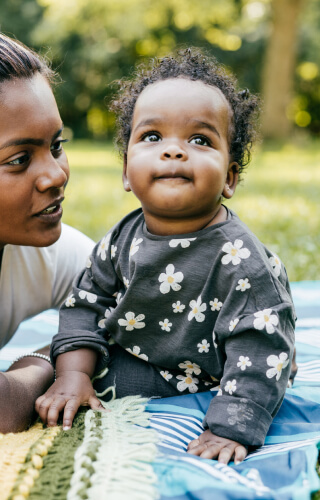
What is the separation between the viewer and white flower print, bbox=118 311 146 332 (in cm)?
211

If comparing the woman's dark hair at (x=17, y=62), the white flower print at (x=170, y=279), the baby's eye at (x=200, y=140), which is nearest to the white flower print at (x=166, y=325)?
the white flower print at (x=170, y=279)

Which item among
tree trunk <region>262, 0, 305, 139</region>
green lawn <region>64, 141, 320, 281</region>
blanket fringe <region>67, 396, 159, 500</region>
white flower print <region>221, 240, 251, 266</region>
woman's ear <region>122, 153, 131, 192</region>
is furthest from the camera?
tree trunk <region>262, 0, 305, 139</region>

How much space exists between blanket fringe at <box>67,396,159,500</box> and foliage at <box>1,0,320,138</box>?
59.5ft

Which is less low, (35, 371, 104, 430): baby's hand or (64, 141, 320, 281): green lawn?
(64, 141, 320, 281): green lawn

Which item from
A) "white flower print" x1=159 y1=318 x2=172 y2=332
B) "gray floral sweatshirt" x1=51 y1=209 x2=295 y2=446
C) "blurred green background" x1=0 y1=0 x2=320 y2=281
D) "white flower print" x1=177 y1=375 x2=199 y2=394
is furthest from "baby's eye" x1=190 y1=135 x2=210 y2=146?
"blurred green background" x1=0 y1=0 x2=320 y2=281

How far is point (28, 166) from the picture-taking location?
212cm

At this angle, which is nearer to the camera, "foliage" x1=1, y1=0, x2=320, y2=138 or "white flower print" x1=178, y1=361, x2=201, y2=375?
"white flower print" x1=178, y1=361, x2=201, y2=375

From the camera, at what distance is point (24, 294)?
8.57 ft

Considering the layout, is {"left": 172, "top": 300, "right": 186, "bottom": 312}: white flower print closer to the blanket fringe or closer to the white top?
the blanket fringe

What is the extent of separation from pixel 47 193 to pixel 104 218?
367 centimetres

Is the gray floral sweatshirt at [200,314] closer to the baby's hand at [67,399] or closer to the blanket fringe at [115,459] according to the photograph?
the baby's hand at [67,399]

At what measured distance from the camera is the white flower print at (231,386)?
1.85 meters

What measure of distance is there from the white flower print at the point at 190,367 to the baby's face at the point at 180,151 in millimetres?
479

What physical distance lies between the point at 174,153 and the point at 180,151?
20mm
